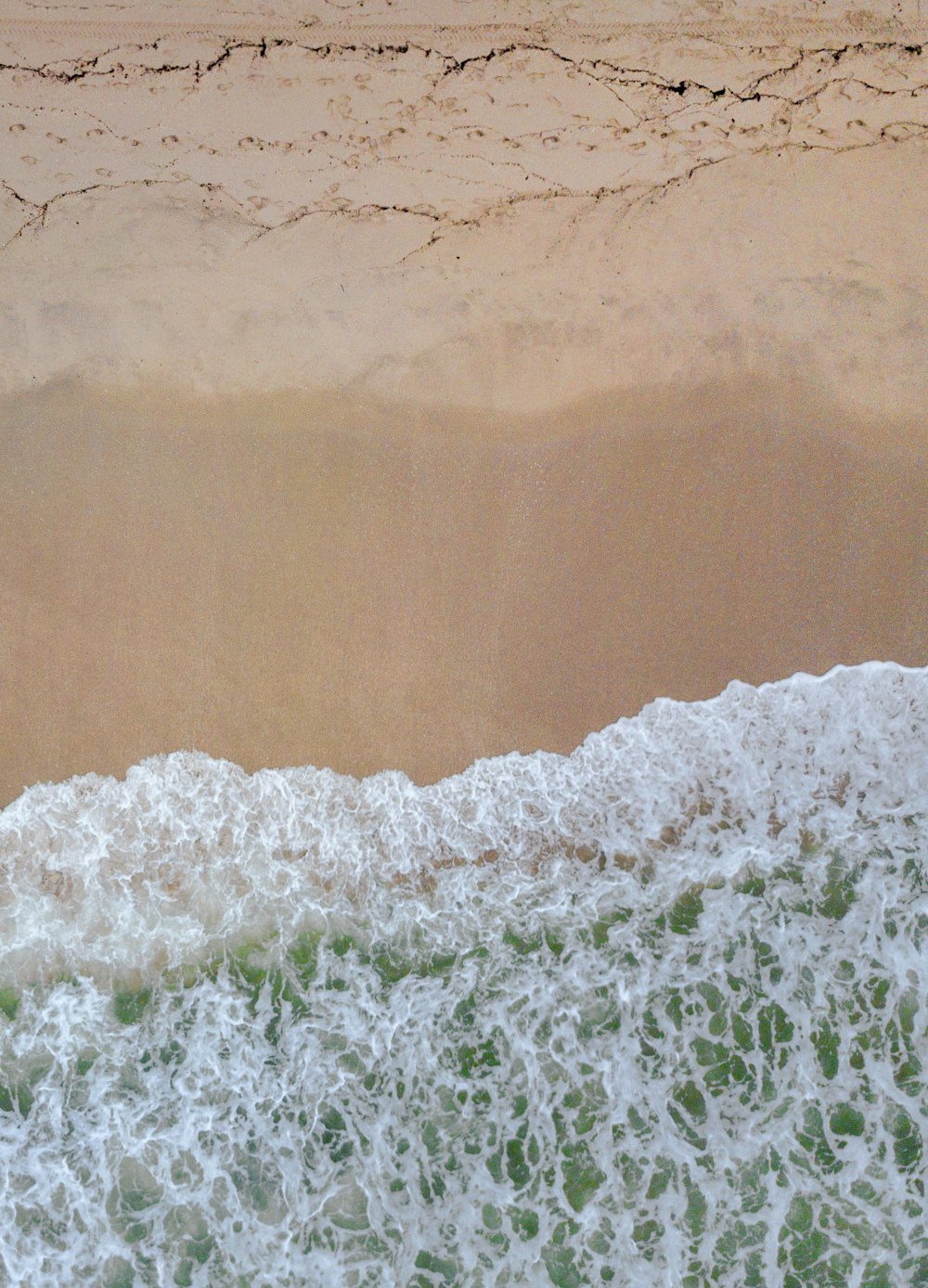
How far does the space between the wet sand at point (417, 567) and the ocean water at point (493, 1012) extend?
0.66ft

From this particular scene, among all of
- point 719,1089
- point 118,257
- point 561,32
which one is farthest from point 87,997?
point 561,32

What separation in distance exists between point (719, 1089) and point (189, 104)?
16.6 ft

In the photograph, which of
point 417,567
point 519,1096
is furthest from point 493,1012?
point 417,567

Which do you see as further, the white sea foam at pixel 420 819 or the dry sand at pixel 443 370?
the dry sand at pixel 443 370

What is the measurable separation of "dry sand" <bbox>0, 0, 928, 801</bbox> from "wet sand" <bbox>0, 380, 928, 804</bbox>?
17 millimetres

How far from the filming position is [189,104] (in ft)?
13.6

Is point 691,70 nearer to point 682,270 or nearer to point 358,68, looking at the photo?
point 682,270

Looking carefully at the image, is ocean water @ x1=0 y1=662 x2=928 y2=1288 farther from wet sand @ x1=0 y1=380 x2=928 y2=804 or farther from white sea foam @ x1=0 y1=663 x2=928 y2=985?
wet sand @ x1=0 y1=380 x2=928 y2=804

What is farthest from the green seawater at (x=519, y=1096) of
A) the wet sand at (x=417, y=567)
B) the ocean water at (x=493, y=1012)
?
the wet sand at (x=417, y=567)

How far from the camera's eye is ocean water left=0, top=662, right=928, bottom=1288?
370cm

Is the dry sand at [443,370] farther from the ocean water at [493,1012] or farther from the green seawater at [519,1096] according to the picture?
the green seawater at [519,1096]

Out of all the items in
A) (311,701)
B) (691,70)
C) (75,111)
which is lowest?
(311,701)

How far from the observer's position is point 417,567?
404cm

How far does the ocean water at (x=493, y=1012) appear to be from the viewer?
3.70 m
